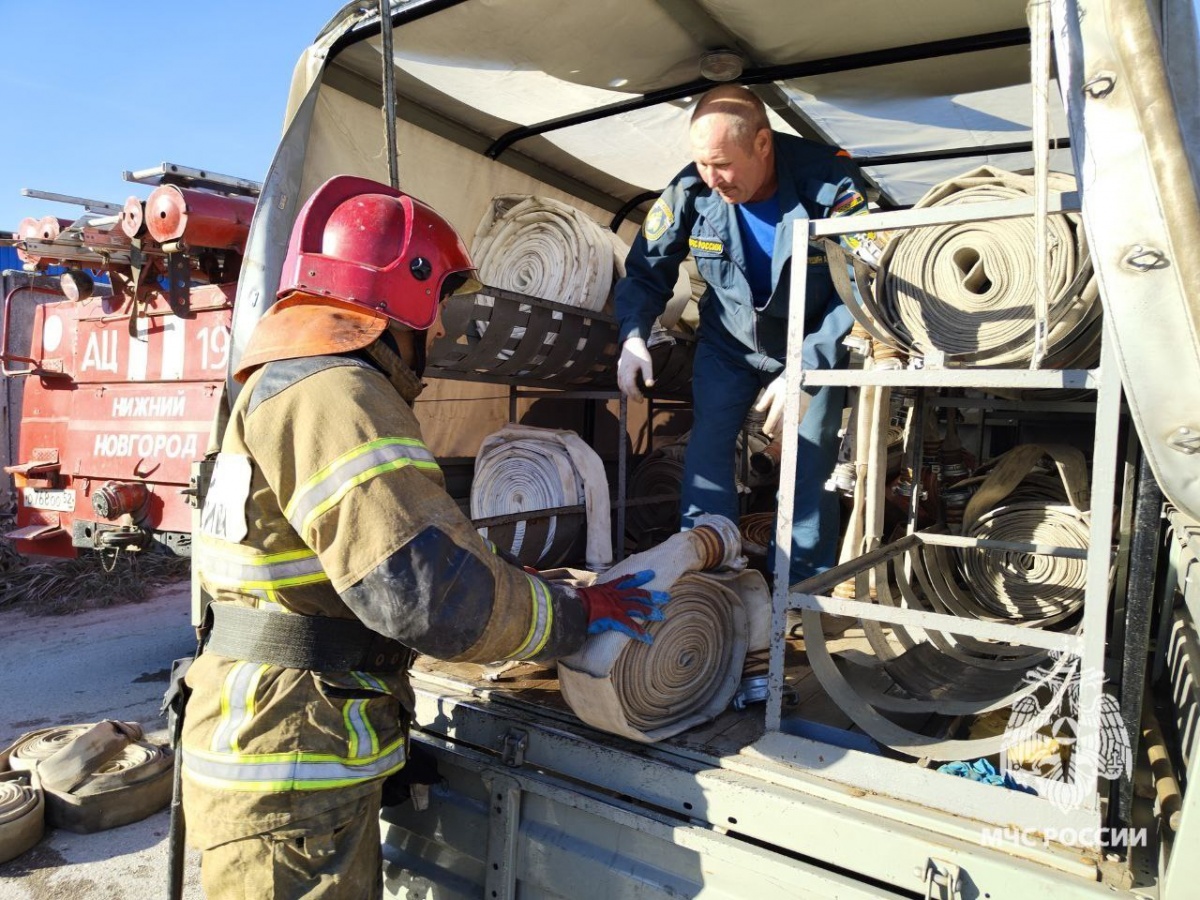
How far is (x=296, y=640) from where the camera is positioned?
5.92 feet

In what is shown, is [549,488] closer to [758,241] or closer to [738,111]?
[758,241]

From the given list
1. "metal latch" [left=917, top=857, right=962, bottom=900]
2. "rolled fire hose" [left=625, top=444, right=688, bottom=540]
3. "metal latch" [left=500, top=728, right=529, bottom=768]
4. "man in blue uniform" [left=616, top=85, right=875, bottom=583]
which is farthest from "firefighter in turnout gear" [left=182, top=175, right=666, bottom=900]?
"rolled fire hose" [left=625, top=444, right=688, bottom=540]

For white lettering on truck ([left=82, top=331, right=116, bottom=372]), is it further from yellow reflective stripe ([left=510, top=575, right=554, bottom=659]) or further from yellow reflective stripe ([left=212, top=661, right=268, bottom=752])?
yellow reflective stripe ([left=510, top=575, right=554, bottom=659])

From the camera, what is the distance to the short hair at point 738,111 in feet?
9.44

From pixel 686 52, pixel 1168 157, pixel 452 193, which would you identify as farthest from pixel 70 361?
pixel 1168 157

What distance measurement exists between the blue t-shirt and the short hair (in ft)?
0.94

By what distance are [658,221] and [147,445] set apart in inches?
138

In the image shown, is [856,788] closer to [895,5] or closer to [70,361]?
[895,5]

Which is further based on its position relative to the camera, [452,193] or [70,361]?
[70,361]

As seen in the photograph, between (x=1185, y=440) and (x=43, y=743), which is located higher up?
(x=1185, y=440)

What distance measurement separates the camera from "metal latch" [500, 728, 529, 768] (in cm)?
219

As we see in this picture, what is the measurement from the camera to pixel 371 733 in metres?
1.88

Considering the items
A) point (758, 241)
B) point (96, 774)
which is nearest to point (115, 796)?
point (96, 774)

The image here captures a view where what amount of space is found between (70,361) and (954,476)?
537 centimetres
